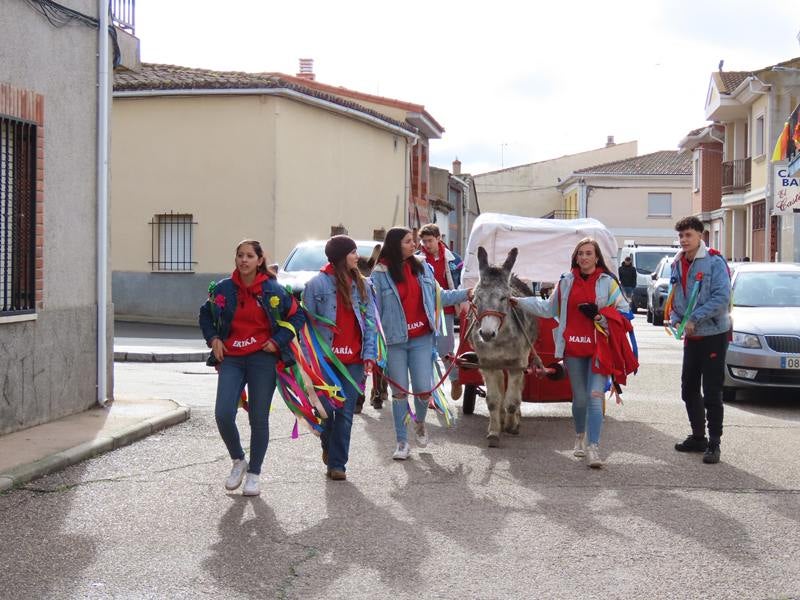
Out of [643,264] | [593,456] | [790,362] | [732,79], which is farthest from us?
[732,79]

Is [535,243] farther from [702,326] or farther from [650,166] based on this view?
[650,166]

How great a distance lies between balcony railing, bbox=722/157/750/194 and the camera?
39.1 metres

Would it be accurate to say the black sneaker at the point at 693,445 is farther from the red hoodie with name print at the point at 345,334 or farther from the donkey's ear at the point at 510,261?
the red hoodie with name print at the point at 345,334

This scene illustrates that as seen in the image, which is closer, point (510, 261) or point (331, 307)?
point (331, 307)

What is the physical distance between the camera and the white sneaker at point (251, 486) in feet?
23.6

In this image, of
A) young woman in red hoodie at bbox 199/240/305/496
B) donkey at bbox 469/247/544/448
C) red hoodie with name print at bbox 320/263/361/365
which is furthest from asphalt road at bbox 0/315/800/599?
red hoodie with name print at bbox 320/263/361/365

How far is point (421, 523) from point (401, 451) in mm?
2082

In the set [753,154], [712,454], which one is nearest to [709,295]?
[712,454]

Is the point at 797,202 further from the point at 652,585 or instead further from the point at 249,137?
the point at 652,585

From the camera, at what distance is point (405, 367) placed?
28.6 feet

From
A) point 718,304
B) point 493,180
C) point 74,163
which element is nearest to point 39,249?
point 74,163

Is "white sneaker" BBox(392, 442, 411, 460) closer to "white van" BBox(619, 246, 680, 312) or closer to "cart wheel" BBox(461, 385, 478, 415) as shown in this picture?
"cart wheel" BBox(461, 385, 478, 415)

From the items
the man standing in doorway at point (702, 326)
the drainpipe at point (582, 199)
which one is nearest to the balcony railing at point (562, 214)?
the drainpipe at point (582, 199)

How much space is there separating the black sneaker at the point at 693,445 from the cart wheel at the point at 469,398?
2575 millimetres
